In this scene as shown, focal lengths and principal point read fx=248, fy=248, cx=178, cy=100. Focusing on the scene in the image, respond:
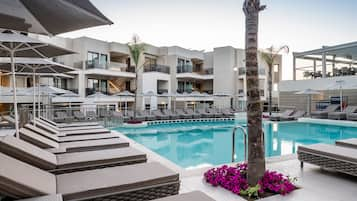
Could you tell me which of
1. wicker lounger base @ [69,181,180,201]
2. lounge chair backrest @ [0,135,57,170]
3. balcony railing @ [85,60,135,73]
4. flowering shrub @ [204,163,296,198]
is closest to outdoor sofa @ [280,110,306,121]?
balcony railing @ [85,60,135,73]

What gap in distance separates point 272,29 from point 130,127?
10.5 meters

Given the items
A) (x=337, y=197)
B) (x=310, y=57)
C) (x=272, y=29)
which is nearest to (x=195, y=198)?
(x=337, y=197)

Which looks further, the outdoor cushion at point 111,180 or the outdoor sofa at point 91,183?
the outdoor cushion at point 111,180

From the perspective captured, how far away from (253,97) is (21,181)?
10.4 feet

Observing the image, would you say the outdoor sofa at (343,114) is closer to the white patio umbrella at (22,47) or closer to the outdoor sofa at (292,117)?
the outdoor sofa at (292,117)

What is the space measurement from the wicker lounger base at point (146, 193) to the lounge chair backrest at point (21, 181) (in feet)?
1.87

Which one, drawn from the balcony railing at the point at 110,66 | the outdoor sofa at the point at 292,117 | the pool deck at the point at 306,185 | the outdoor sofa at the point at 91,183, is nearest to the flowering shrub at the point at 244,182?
the pool deck at the point at 306,185

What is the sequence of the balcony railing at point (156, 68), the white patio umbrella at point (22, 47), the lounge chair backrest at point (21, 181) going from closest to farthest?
the lounge chair backrest at point (21, 181) → the white patio umbrella at point (22, 47) → the balcony railing at point (156, 68)

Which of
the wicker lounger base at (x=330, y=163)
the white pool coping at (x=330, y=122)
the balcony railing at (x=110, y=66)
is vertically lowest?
the white pool coping at (x=330, y=122)

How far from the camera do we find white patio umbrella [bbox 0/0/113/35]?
2301 millimetres

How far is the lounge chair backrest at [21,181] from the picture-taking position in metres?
2.45

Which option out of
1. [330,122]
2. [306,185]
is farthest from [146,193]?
[330,122]

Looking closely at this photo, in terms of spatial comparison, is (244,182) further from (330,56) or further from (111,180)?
(330,56)

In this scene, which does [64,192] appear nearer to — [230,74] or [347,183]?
[347,183]
